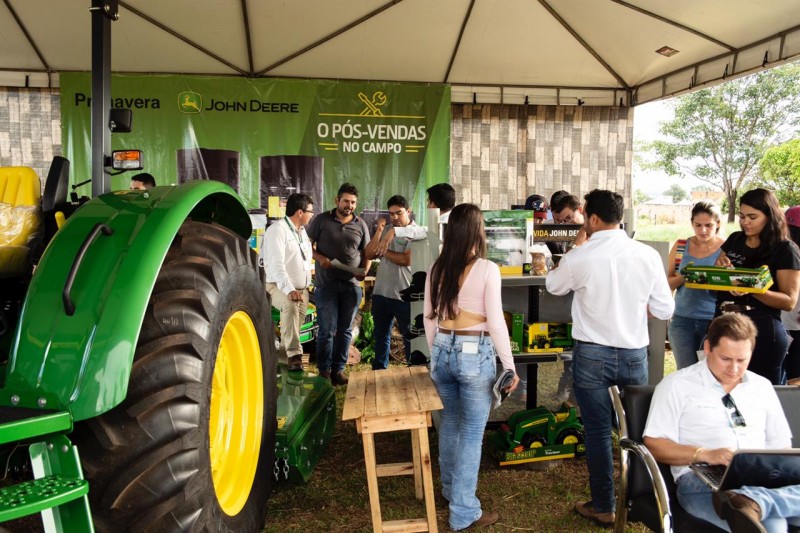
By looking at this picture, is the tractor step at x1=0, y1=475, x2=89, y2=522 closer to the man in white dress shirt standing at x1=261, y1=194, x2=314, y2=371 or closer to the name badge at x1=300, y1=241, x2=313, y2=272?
the man in white dress shirt standing at x1=261, y1=194, x2=314, y2=371

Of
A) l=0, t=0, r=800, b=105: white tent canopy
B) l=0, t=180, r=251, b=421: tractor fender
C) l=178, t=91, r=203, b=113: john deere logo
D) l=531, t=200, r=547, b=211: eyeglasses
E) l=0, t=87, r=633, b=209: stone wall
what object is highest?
l=0, t=0, r=800, b=105: white tent canopy

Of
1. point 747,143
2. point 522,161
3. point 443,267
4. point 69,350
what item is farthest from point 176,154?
point 747,143

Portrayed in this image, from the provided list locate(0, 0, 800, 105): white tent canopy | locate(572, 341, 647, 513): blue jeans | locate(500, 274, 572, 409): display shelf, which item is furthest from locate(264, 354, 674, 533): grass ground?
locate(0, 0, 800, 105): white tent canopy

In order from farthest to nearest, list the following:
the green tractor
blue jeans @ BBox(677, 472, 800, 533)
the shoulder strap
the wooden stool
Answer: the shoulder strap
the wooden stool
blue jeans @ BBox(677, 472, 800, 533)
the green tractor

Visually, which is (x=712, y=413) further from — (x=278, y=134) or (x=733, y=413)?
(x=278, y=134)

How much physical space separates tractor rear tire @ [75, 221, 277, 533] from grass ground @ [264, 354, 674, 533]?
0.81m

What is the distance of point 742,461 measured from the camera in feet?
6.71

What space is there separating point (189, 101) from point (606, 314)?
19.0 ft

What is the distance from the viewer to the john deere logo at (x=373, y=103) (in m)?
7.38

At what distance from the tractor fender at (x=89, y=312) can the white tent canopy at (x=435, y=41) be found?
180 inches

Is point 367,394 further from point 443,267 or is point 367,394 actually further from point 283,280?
point 283,280

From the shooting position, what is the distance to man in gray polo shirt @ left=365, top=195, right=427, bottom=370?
5059 millimetres

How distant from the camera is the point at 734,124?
824 inches

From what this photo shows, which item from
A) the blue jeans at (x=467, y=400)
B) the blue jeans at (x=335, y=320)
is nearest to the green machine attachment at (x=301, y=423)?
the blue jeans at (x=467, y=400)
